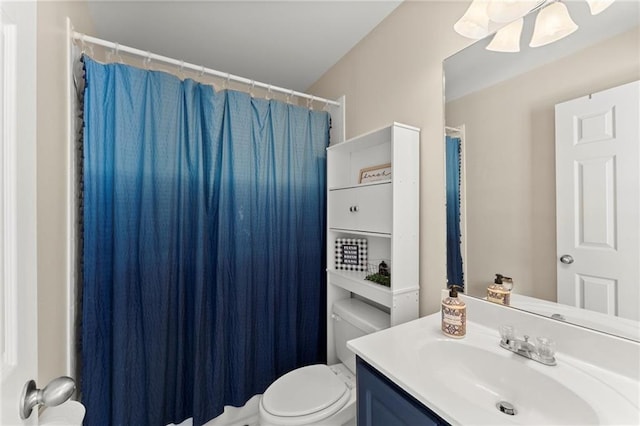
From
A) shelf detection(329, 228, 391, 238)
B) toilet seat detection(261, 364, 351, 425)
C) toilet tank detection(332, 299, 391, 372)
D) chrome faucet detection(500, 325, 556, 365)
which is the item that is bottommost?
toilet seat detection(261, 364, 351, 425)

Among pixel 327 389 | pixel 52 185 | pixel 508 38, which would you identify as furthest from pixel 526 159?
pixel 52 185

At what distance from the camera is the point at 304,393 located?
1.28 meters

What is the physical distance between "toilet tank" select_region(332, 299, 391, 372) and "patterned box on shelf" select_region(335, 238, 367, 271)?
23 centimetres

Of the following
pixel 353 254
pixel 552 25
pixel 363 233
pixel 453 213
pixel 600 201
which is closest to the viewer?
pixel 600 201

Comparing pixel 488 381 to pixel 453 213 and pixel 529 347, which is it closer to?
pixel 529 347

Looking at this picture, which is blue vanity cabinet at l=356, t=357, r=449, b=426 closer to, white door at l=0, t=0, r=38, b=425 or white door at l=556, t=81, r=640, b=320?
white door at l=556, t=81, r=640, b=320

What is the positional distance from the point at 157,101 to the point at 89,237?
75cm

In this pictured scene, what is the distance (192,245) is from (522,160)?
1.60 meters

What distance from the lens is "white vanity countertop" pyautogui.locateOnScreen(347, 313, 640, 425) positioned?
0.62 meters

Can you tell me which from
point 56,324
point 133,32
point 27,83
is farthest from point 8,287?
point 133,32

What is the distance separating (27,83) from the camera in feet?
1.65

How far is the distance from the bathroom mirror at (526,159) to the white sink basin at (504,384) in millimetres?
235

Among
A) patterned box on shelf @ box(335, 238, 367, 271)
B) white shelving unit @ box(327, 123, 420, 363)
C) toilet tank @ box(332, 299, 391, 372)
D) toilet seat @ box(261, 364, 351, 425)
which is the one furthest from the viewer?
patterned box on shelf @ box(335, 238, 367, 271)

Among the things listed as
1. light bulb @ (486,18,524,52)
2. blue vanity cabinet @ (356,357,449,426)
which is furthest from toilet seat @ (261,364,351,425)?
light bulb @ (486,18,524,52)
